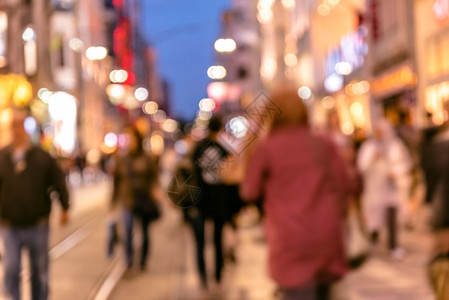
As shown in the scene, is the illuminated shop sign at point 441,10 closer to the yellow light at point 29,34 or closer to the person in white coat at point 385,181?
the person in white coat at point 385,181

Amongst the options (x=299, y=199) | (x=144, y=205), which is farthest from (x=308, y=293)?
(x=144, y=205)

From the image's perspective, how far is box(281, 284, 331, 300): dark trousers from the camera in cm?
473

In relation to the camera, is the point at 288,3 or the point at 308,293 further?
the point at 288,3

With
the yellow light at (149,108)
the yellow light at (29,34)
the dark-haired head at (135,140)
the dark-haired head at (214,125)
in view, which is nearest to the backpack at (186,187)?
the dark-haired head at (214,125)

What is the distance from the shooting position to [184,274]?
38.8 feet

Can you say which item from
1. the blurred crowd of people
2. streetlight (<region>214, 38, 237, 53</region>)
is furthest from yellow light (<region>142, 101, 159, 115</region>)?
the blurred crowd of people

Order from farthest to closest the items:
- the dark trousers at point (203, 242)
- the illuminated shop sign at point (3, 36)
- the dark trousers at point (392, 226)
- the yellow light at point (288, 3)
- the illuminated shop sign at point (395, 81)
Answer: the yellow light at point (288, 3), the illuminated shop sign at point (3, 36), the illuminated shop sign at point (395, 81), the dark trousers at point (392, 226), the dark trousers at point (203, 242)

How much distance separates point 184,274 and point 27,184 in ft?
15.3

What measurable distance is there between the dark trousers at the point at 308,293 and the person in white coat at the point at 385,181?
7.49 meters

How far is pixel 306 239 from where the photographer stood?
15.4ft

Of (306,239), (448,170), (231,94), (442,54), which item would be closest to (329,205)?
(306,239)

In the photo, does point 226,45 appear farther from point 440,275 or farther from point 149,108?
point 149,108

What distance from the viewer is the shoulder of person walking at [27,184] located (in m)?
7.45

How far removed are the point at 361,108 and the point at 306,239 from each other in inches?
1414
